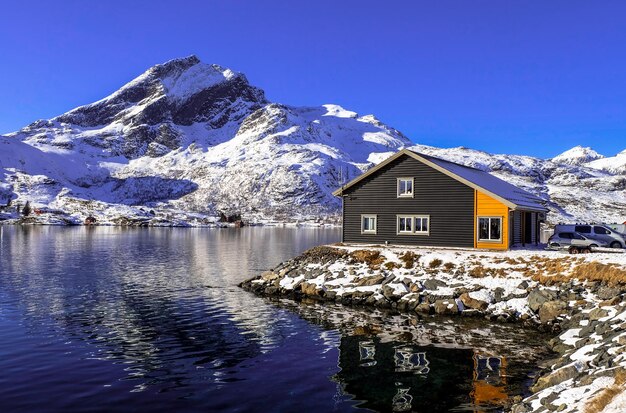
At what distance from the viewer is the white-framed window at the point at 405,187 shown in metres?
44.5

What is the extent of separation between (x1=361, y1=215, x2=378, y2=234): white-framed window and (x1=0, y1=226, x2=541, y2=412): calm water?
14844 millimetres

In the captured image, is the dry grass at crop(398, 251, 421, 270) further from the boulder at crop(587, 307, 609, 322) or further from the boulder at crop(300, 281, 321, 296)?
the boulder at crop(587, 307, 609, 322)

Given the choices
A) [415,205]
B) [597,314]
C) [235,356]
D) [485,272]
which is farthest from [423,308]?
[415,205]

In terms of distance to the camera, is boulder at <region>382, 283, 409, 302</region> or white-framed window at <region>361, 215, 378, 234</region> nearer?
boulder at <region>382, 283, 409, 302</region>

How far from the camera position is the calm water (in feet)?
52.0

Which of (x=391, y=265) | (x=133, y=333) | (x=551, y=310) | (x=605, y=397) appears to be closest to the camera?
(x=605, y=397)

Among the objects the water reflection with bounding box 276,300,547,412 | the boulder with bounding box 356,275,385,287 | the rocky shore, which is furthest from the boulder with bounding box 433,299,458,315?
the boulder with bounding box 356,275,385,287

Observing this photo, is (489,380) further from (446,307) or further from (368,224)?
(368,224)

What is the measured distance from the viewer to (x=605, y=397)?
11.4m

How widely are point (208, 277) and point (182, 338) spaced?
23.1 metres

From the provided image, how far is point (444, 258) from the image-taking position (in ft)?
117

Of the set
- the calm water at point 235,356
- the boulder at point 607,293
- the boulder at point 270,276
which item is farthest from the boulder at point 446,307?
the boulder at point 270,276

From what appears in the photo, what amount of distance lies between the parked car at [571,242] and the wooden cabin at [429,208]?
10.5 ft

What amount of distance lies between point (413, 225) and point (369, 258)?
8485 millimetres
